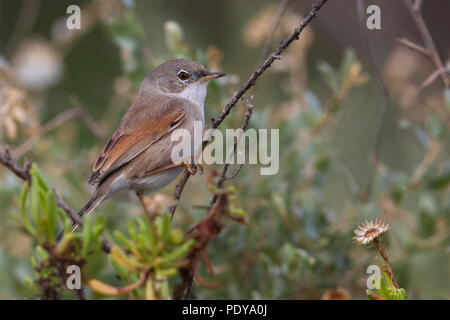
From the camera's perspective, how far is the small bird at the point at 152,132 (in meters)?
3.33

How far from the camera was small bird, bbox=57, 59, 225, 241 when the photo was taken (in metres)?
3.33

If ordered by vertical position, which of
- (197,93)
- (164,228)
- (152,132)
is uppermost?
(197,93)

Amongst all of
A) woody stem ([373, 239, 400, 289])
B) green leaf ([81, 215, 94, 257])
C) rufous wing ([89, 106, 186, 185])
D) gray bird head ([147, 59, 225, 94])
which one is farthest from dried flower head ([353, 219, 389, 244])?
gray bird head ([147, 59, 225, 94])

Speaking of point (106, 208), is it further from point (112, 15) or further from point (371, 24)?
point (371, 24)

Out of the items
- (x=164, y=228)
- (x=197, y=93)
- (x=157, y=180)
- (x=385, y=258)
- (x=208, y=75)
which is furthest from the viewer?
(x=197, y=93)

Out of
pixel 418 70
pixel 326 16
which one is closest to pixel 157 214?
pixel 418 70

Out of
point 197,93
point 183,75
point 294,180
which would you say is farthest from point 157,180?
point 294,180

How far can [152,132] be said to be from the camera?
3561 mm

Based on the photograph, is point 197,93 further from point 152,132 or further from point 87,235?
point 87,235

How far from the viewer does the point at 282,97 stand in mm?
6820

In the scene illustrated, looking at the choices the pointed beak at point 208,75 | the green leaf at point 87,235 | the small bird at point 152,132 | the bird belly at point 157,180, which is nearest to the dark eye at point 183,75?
the small bird at point 152,132

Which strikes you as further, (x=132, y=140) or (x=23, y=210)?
(x=132, y=140)

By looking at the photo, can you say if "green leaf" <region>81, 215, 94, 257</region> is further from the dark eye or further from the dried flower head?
the dark eye

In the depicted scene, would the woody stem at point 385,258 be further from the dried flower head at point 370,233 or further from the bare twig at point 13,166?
the bare twig at point 13,166
